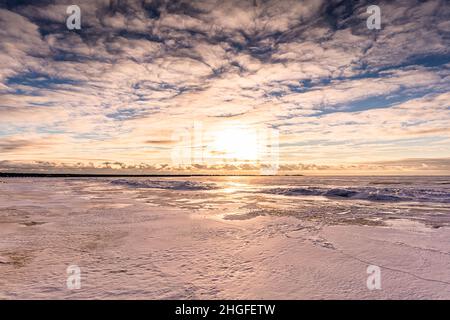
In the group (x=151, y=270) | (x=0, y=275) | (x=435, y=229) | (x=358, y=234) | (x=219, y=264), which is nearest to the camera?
(x=0, y=275)

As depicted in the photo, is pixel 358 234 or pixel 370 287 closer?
pixel 370 287

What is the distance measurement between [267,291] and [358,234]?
5749 millimetres

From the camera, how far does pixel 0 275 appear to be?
17.7 feet

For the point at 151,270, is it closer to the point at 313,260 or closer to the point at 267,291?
the point at 267,291

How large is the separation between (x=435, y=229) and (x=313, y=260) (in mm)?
6685

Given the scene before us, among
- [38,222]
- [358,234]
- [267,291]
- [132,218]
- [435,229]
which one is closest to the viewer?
[267,291]

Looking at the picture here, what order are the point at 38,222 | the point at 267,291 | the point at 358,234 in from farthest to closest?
the point at 38,222, the point at 358,234, the point at 267,291
